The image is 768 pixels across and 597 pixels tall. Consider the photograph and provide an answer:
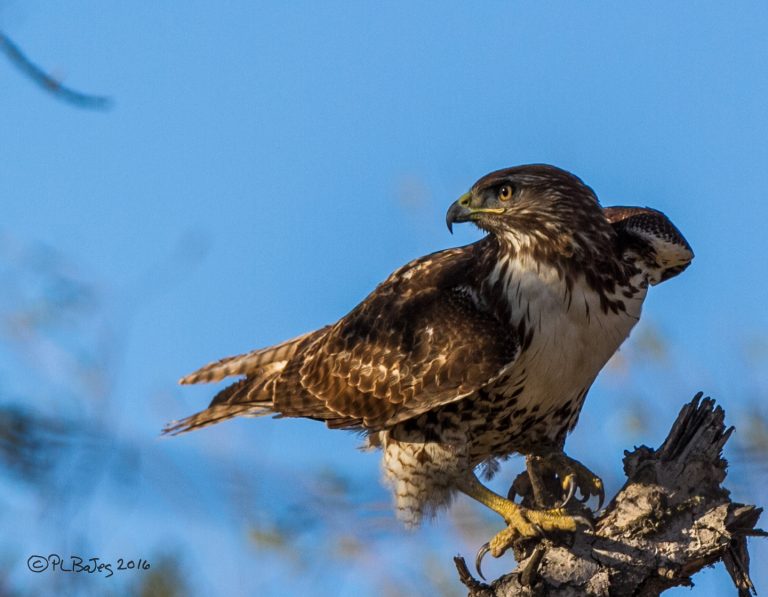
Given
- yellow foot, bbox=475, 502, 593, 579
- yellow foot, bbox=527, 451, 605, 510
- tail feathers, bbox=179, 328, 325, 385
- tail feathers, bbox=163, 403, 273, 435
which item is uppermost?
tail feathers, bbox=179, 328, 325, 385

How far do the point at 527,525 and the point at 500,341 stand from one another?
97 centimetres

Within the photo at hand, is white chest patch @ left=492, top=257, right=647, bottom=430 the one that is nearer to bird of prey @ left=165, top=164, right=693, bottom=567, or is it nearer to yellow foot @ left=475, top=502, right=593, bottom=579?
bird of prey @ left=165, top=164, right=693, bottom=567

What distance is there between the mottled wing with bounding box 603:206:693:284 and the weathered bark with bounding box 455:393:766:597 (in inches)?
49.1

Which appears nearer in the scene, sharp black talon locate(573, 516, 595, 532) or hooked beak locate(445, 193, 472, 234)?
sharp black talon locate(573, 516, 595, 532)

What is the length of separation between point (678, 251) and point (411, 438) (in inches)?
68.5

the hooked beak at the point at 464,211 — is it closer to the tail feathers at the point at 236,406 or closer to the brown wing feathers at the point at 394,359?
the brown wing feathers at the point at 394,359

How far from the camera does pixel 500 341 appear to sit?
6359 millimetres

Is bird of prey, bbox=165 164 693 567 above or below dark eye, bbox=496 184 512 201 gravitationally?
below

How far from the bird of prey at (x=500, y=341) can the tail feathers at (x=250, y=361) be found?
28.9 inches

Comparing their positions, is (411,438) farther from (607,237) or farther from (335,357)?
(607,237)

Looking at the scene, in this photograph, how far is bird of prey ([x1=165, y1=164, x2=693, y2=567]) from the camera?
6.32 metres

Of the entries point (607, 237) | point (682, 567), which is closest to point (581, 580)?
point (682, 567)

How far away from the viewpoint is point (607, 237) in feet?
21.5

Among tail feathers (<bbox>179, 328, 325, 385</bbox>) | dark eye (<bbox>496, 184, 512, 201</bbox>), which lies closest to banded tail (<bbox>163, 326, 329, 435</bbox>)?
tail feathers (<bbox>179, 328, 325, 385</bbox>)
